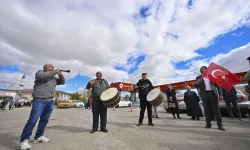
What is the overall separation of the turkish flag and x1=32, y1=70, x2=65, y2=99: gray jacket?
14.8ft

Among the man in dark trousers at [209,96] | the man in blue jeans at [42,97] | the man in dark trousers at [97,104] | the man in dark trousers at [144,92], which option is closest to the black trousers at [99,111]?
the man in dark trousers at [97,104]

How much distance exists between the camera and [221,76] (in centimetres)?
514

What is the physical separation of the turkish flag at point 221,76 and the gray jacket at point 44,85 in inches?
177

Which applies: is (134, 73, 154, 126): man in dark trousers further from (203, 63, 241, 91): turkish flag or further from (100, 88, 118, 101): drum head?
(203, 63, 241, 91): turkish flag

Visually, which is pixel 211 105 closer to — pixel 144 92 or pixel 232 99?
pixel 144 92

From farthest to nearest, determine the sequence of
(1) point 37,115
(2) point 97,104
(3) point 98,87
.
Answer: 1. (3) point 98,87
2. (2) point 97,104
3. (1) point 37,115

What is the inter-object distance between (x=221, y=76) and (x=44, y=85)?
5.10m

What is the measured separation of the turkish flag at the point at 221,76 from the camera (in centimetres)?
496

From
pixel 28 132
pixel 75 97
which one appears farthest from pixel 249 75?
pixel 75 97

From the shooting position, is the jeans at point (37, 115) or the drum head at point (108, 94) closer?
the jeans at point (37, 115)

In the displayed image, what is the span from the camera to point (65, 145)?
11.2ft

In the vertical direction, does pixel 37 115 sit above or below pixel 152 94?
below

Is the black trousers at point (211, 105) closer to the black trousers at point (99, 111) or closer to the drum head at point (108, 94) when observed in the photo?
the drum head at point (108, 94)

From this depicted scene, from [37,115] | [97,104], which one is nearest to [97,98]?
[97,104]
